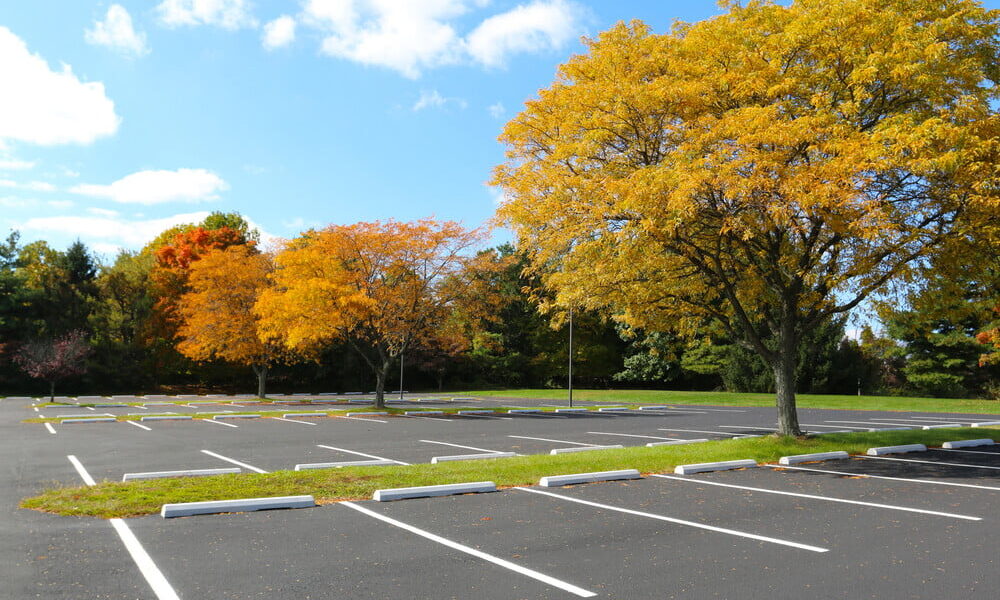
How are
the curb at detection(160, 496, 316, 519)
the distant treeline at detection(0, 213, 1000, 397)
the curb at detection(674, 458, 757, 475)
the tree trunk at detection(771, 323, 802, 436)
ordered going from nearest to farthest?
1. the curb at detection(160, 496, 316, 519)
2. the curb at detection(674, 458, 757, 475)
3. the tree trunk at detection(771, 323, 802, 436)
4. the distant treeline at detection(0, 213, 1000, 397)

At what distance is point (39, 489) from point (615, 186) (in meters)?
9.78

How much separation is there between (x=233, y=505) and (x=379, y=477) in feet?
7.78

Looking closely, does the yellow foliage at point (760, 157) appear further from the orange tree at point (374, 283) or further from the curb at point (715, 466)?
the orange tree at point (374, 283)

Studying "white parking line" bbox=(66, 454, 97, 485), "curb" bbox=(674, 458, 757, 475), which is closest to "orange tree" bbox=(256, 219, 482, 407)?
"white parking line" bbox=(66, 454, 97, 485)

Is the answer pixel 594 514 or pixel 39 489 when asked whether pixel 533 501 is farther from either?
pixel 39 489

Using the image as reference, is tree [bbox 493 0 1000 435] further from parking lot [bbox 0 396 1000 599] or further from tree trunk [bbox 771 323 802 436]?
parking lot [bbox 0 396 1000 599]

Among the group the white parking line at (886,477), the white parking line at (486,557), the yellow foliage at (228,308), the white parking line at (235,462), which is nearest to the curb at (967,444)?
the white parking line at (886,477)

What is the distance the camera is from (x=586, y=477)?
9.70m

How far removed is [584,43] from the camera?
14367 mm

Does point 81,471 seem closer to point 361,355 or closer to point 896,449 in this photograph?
point 896,449

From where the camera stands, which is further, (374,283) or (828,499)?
(374,283)

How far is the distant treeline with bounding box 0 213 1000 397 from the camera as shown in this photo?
39.8 m

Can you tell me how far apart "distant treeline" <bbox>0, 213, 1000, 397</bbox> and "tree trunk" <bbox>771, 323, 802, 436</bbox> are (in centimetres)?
1975

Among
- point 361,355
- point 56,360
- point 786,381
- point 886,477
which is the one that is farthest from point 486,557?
point 361,355
